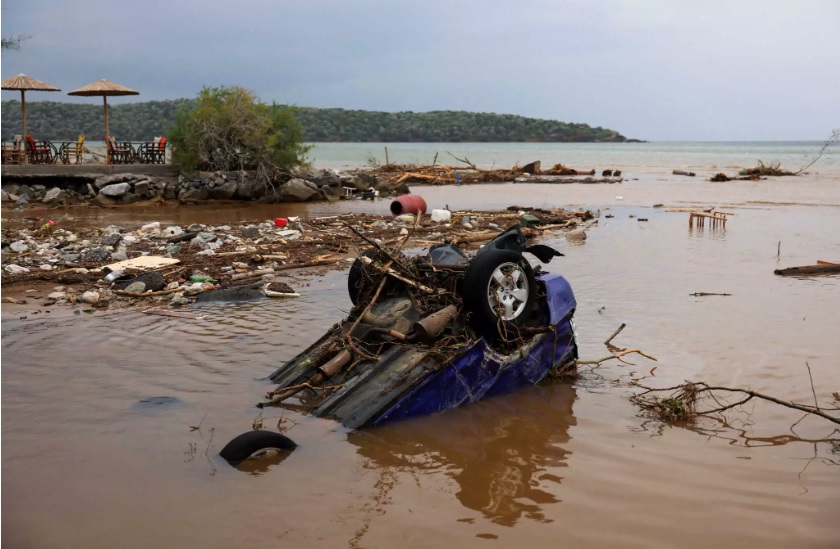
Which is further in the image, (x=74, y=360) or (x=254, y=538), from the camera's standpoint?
(x=74, y=360)

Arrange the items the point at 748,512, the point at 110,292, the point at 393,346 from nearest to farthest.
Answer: the point at 748,512, the point at 393,346, the point at 110,292

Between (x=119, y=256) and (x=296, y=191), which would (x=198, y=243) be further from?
(x=296, y=191)

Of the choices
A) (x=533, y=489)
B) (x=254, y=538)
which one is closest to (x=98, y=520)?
(x=254, y=538)

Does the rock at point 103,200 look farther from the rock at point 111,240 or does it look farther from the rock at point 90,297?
the rock at point 90,297

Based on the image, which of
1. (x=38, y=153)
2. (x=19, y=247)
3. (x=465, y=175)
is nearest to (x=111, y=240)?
(x=19, y=247)

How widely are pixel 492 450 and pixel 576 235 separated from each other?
41.7 feet

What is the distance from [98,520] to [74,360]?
3741 mm

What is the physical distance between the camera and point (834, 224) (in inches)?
798

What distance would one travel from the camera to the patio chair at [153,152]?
27109 millimetres

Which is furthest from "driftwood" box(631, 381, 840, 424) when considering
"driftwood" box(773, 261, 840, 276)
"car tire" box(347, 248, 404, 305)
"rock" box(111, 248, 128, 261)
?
"rock" box(111, 248, 128, 261)

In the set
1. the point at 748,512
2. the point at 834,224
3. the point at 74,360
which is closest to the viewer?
the point at 748,512

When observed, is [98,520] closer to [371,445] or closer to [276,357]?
[371,445]

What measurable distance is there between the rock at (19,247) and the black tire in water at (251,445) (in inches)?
421

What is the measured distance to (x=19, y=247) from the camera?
560 inches
